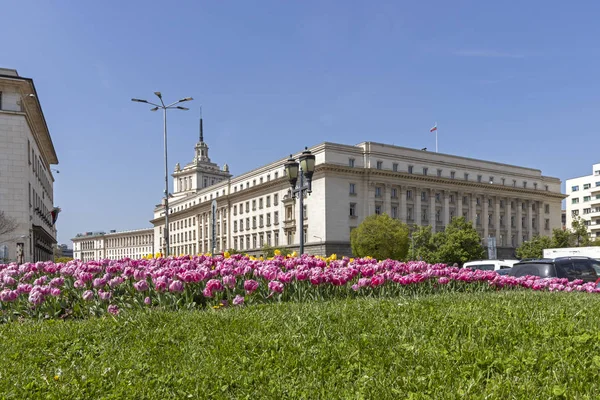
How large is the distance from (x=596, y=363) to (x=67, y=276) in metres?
9.42

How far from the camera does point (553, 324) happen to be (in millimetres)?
5531

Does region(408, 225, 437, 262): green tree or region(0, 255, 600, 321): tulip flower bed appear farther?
region(408, 225, 437, 262): green tree

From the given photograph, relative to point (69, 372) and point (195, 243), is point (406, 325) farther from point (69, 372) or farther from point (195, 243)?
point (195, 243)

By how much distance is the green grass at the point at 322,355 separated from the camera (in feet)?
13.7

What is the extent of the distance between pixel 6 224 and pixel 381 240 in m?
37.8

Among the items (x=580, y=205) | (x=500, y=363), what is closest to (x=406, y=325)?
(x=500, y=363)

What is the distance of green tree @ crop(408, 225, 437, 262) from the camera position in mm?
62922

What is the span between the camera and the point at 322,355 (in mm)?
4941

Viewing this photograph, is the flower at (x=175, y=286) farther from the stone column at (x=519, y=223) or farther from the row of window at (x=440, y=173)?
the stone column at (x=519, y=223)

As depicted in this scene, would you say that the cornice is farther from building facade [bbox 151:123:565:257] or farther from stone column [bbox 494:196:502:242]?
stone column [bbox 494:196:502:242]

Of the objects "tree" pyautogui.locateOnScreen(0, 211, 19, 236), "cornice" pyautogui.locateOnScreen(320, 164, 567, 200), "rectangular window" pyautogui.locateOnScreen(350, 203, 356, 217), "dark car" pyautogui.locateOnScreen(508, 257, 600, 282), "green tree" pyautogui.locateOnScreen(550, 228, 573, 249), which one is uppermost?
"cornice" pyautogui.locateOnScreen(320, 164, 567, 200)

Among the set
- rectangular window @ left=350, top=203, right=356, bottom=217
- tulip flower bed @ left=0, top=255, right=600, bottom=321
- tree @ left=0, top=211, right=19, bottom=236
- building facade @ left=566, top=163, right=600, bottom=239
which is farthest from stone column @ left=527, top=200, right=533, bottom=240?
tulip flower bed @ left=0, top=255, right=600, bottom=321

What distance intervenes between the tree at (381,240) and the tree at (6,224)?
3580 cm

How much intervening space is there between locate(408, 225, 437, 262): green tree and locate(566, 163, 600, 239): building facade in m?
57.7
